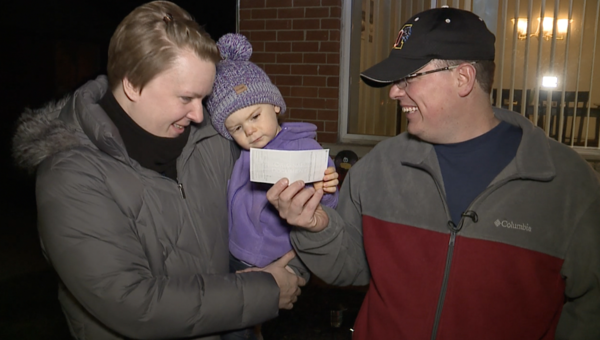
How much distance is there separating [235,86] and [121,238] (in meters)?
0.86

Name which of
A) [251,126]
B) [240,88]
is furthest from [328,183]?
[240,88]

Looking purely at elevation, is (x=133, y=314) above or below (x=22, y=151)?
below

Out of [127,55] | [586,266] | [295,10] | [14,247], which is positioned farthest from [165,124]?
[14,247]

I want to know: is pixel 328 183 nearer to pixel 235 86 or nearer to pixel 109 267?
pixel 235 86

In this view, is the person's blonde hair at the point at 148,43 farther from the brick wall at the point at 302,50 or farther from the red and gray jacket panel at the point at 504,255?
the brick wall at the point at 302,50

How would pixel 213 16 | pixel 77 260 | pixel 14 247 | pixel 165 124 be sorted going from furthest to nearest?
pixel 14 247
pixel 213 16
pixel 165 124
pixel 77 260

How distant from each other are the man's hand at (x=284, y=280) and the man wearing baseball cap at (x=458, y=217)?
0.42ft

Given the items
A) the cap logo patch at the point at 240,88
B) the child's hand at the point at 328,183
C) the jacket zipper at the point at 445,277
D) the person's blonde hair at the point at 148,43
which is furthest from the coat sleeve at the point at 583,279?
the person's blonde hair at the point at 148,43

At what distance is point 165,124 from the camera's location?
1.81 meters

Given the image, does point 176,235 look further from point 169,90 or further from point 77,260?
point 169,90

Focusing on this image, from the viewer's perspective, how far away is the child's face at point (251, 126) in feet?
7.07

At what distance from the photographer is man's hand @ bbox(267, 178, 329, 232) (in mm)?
1666

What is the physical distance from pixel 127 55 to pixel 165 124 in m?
0.29

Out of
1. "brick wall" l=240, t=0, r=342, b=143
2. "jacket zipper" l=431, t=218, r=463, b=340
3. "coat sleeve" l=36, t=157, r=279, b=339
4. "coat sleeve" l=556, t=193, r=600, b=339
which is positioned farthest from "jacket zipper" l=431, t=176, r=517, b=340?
"brick wall" l=240, t=0, r=342, b=143
